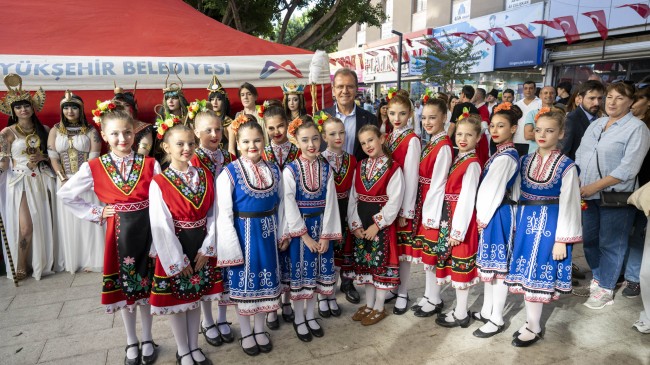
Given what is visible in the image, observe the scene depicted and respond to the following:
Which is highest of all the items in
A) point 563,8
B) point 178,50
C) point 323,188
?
point 563,8

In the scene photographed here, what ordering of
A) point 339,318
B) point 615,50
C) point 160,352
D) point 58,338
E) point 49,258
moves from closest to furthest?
point 160,352 < point 58,338 < point 339,318 < point 49,258 < point 615,50

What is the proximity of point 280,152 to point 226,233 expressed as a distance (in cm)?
83

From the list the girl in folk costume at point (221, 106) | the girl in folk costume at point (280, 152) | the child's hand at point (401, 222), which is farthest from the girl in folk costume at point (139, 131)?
the child's hand at point (401, 222)

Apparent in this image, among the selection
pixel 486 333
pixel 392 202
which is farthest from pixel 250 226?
pixel 486 333

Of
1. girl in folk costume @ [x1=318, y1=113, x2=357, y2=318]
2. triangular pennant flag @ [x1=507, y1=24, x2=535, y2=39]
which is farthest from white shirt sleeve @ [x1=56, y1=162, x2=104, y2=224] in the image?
triangular pennant flag @ [x1=507, y1=24, x2=535, y2=39]

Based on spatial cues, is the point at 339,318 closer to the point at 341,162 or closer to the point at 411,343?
the point at 411,343

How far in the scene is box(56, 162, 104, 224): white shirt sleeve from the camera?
2527 millimetres

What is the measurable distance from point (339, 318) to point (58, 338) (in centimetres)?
211

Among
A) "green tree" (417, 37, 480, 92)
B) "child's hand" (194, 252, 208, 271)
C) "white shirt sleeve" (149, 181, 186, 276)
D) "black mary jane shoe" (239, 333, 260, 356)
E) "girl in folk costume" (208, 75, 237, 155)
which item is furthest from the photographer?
"green tree" (417, 37, 480, 92)

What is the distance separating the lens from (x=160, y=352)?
2814mm

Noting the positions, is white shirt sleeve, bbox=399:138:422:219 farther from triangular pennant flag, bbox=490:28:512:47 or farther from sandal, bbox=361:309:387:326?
triangular pennant flag, bbox=490:28:512:47

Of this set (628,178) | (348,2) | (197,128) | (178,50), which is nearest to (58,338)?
(197,128)

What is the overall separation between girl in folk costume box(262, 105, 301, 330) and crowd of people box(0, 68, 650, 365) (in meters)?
0.01

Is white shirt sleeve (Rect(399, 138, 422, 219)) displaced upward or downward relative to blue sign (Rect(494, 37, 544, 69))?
downward
